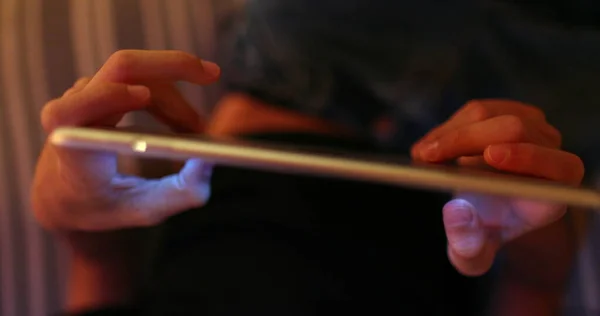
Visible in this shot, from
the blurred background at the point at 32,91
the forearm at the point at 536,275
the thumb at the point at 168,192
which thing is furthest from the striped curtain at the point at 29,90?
the forearm at the point at 536,275

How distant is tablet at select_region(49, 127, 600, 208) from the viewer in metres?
0.23

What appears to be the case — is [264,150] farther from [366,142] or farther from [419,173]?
[366,142]

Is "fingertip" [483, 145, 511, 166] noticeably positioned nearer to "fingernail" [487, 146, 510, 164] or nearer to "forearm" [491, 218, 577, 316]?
"fingernail" [487, 146, 510, 164]

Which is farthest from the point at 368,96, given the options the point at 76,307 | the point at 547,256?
the point at 76,307

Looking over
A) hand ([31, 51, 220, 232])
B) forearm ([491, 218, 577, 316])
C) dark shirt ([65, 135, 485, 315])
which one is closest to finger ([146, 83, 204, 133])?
hand ([31, 51, 220, 232])

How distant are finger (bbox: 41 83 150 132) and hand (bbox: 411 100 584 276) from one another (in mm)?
173

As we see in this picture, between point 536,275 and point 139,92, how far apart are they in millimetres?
351

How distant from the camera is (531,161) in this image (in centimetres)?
28

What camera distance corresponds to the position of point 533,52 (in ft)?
1.81

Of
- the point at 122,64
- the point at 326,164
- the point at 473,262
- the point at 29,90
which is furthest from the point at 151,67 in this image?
the point at 29,90

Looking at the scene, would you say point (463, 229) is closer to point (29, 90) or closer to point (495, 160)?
point (495, 160)

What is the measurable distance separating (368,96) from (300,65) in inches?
3.6

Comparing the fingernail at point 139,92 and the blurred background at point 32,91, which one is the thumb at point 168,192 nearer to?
the fingernail at point 139,92

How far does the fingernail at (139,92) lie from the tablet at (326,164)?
55 mm
